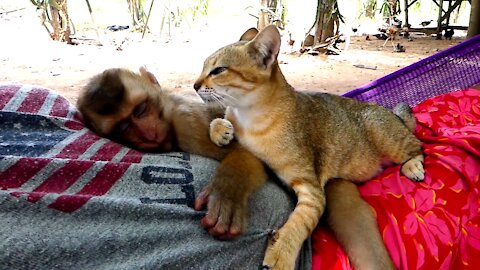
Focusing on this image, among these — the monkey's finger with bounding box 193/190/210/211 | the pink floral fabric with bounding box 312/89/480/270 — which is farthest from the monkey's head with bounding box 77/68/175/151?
the pink floral fabric with bounding box 312/89/480/270

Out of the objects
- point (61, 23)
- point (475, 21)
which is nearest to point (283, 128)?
point (475, 21)

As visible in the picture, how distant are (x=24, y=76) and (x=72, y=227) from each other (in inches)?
106

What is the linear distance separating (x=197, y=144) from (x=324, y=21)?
11.5 feet

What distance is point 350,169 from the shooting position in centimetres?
159

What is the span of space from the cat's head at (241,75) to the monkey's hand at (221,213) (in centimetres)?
31

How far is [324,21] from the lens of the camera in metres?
4.68

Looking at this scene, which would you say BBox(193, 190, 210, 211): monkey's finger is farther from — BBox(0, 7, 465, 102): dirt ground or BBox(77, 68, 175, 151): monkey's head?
BBox(0, 7, 465, 102): dirt ground

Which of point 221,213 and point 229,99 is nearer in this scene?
point 221,213

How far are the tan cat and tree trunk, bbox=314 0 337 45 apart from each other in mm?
3104

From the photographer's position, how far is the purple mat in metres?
2.29

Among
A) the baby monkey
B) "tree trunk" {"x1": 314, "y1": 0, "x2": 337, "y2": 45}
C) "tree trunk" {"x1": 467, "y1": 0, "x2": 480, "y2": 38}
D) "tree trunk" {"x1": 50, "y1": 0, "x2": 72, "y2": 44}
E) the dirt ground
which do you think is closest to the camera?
the baby monkey

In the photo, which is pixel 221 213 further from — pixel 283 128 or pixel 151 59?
pixel 151 59

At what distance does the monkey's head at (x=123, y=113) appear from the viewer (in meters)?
1.40

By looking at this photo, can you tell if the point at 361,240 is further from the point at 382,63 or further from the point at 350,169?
the point at 382,63
